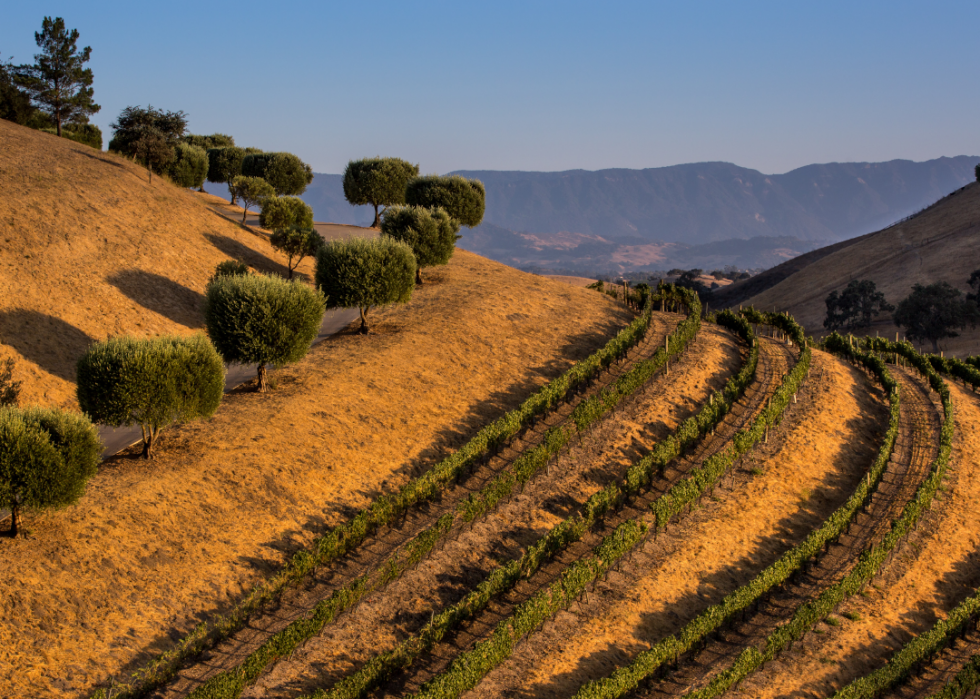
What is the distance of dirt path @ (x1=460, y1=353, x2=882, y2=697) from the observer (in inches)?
917

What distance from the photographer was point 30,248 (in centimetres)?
4203

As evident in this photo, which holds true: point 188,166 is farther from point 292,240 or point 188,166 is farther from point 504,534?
point 504,534

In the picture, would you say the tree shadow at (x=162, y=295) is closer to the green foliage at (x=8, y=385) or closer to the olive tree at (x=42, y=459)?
the green foliage at (x=8, y=385)

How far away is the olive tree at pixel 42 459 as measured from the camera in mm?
22375

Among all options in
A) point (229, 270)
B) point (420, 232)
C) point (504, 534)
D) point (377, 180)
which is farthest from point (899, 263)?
point (504, 534)

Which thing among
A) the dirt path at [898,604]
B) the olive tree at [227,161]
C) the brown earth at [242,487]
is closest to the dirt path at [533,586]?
the dirt path at [898,604]

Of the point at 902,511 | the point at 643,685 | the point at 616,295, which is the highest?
the point at 616,295

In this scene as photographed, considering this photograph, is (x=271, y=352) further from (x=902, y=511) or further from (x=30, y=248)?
(x=902, y=511)

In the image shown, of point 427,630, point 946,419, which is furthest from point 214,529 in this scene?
point 946,419

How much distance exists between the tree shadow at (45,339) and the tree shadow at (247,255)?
16591 millimetres

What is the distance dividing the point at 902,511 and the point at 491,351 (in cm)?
2203

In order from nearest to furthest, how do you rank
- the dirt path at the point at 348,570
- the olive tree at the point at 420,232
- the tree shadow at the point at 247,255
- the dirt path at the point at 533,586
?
the dirt path at the point at 348,570 → the dirt path at the point at 533,586 → the olive tree at the point at 420,232 → the tree shadow at the point at 247,255

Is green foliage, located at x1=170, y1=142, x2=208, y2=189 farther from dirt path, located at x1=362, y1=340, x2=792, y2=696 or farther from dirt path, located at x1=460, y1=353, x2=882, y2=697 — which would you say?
dirt path, located at x1=460, y1=353, x2=882, y2=697

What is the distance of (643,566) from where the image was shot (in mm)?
27984
